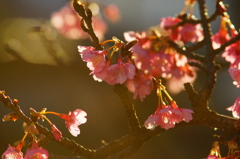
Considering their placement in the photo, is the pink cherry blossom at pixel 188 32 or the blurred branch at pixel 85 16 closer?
the blurred branch at pixel 85 16

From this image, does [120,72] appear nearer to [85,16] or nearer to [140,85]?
[140,85]

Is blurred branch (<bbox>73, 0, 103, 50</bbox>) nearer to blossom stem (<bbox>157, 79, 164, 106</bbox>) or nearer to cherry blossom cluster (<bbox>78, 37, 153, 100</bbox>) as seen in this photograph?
cherry blossom cluster (<bbox>78, 37, 153, 100</bbox>)

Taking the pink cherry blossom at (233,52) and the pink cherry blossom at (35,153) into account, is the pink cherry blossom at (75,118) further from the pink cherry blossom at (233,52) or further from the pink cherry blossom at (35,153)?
the pink cherry blossom at (233,52)

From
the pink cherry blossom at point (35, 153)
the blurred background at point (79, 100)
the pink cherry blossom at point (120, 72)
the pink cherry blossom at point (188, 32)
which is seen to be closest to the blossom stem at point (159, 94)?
the pink cherry blossom at point (120, 72)

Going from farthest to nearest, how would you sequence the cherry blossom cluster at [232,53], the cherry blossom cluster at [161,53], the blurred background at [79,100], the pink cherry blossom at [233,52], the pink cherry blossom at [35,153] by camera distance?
the blurred background at [79,100] → the cherry blossom cluster at [161,53] → the pink cherry blossom at [233,52] → the cherry blossom cluster at [232,53] → the pink cherry blossom at [35,153]

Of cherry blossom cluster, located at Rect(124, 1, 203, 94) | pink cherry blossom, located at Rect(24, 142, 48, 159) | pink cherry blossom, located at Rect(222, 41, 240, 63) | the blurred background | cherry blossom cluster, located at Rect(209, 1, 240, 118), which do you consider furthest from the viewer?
the blurred background

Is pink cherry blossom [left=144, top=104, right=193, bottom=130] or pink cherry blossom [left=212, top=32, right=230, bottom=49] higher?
pink cherry blossom [left=212, top=32, right=230, bottom=49]

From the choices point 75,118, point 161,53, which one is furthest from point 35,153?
point 161,53

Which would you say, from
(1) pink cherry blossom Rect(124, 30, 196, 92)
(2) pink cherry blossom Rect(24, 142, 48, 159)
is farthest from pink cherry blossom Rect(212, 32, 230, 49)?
(2) pink cherry blossom Rect(24, 142, 48, 159)
